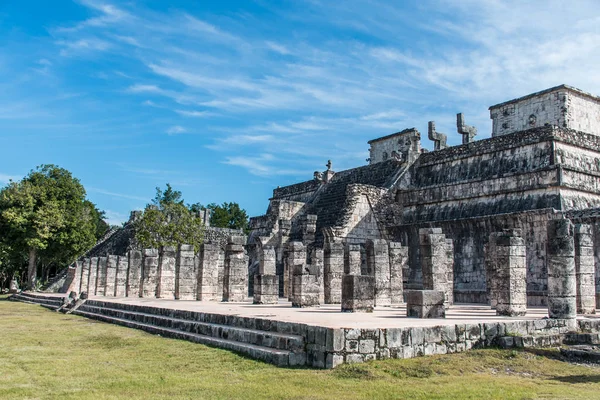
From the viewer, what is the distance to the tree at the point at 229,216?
59312mm

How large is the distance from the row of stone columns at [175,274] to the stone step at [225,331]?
401cm

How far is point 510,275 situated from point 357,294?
10.3ft

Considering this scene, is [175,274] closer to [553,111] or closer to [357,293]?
[357,293]

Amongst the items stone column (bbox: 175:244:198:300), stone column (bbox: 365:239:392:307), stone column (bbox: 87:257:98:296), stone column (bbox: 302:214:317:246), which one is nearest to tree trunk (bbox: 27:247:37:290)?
stone column (bbox: 87:257:98:296)

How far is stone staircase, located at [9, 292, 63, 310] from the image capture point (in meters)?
20.9

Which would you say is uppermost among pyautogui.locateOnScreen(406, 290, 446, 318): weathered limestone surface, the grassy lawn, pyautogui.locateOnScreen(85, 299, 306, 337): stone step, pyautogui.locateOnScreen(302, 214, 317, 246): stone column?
pyautogui.locateOnScreen(302, 214, 317, 246): stone column

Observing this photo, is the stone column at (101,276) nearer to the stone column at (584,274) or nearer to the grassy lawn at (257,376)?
the grassy lawn at (257,376)

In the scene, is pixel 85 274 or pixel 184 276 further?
pixel 85 274

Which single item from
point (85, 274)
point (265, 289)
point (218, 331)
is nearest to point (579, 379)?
point (218, 331)

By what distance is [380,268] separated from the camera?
1617cm

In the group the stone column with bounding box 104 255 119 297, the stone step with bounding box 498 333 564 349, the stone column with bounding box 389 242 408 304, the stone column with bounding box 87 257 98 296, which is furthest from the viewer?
the stone column with bounding box 87 257 98 296

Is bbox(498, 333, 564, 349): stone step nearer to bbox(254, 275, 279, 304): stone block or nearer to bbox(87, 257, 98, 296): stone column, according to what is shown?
bbox(254, 275, 279, 304): stone block

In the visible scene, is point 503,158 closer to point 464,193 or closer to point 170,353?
point 464,193

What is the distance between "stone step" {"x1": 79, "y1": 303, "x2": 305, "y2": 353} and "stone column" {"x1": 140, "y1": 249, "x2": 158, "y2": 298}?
21.5ft
